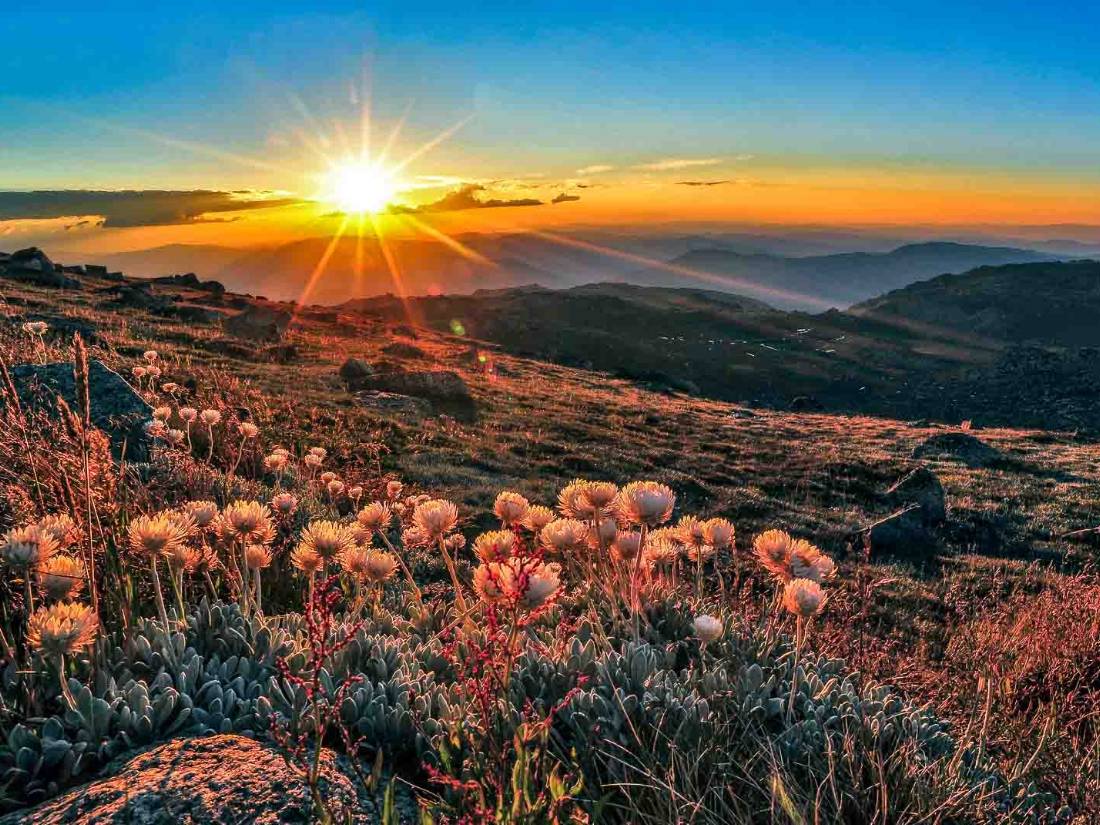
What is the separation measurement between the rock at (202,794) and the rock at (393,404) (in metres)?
14.8

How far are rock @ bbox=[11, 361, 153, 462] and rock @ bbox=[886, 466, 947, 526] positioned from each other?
1273 cm

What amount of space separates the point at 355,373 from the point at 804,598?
19980 millimetres

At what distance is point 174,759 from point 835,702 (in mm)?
2406

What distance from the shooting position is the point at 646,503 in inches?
103

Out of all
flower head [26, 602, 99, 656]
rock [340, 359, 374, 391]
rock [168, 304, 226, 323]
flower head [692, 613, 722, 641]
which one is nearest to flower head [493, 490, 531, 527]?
flower head [692, 613, 722, 641]

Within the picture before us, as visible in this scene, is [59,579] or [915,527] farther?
[915,527]

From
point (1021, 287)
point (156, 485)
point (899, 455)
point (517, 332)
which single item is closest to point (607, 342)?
point (517, 332)

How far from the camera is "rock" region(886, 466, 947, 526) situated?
1323 centimetres

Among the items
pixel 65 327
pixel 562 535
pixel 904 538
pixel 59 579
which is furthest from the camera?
pixel 65 327

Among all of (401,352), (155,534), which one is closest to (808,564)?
(155,534)

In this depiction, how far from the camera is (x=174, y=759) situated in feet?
6.07

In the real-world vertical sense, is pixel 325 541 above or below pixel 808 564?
above

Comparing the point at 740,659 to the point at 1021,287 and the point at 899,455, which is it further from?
the point at 1021,287

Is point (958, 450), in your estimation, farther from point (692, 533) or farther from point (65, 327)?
A: point (65, 327)
